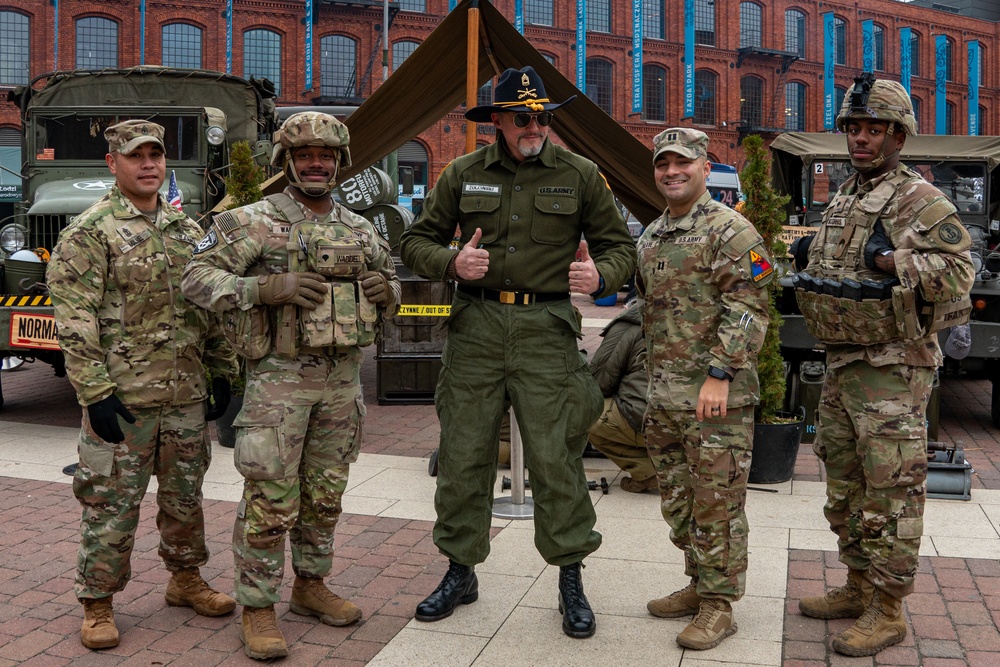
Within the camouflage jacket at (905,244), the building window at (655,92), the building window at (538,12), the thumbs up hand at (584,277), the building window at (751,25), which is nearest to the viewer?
the camouflage jacket at (905,244)

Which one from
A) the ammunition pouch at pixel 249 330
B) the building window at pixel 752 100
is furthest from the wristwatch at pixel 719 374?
the building window at pixel 752 100

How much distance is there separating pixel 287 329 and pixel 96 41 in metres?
36.6

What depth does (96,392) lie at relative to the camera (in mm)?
3967

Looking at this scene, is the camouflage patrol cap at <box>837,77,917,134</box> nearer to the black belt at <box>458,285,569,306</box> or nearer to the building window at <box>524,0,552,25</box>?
the black belt at <box>458,285,569,306</box>

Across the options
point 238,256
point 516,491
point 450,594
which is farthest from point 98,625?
point 516,491

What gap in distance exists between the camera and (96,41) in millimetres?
36219

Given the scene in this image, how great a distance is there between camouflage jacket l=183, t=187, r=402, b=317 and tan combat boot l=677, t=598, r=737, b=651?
7.08ft

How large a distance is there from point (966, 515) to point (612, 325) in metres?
2.41

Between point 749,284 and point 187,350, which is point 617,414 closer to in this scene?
point 749,284

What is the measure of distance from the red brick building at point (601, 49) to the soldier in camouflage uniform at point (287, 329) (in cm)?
3259

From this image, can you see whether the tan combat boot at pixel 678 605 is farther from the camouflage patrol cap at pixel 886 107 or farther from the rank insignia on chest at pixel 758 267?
the camouflage patrol cap at pixel 886 107

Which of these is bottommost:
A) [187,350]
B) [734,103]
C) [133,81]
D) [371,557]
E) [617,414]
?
[371,557]

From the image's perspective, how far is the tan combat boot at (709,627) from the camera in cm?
402

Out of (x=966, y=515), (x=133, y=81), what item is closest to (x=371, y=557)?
(x=966, y=515)
